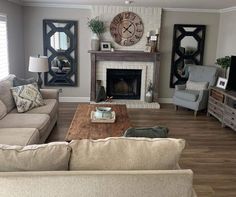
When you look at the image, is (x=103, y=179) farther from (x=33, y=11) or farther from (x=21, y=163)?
(x=33, y=11)

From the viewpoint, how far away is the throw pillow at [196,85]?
612 centimetres

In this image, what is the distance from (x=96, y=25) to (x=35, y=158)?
5032 millimetres

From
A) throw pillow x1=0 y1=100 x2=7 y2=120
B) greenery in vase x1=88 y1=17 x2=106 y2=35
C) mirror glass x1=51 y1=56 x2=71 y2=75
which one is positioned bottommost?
throw pillow x1=0 y1=100 x2=7 y2=120

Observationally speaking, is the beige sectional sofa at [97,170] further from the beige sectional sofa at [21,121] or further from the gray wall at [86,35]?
the gray wall at [86,35]

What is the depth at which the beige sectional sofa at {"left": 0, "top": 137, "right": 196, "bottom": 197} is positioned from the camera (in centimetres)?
158

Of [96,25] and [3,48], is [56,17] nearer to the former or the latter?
[96,25]

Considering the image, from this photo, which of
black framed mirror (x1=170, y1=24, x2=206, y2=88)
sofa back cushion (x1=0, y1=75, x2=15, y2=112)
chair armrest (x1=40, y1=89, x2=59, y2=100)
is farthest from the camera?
black framed mirror (x1=170, y1=24, x2=206, y2=88)

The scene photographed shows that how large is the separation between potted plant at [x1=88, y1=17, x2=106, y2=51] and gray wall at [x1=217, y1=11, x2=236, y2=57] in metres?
2.84

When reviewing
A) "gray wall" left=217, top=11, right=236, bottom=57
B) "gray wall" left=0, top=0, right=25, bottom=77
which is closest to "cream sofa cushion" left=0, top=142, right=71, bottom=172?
"gray wall" left=0, top=0, right=25, bottom=77

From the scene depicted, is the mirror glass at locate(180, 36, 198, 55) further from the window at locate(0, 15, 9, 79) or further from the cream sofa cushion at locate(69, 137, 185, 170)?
the cream sofa cushion at locate(69, 137, 185, 170)

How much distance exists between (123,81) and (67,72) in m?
1.42

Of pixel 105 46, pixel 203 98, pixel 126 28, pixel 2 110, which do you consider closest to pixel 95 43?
pixel 105 46

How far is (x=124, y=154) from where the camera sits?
171cm

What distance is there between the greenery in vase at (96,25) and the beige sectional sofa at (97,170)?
4894mm
